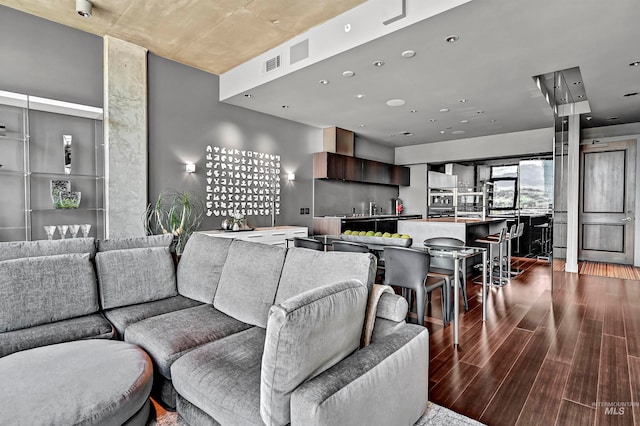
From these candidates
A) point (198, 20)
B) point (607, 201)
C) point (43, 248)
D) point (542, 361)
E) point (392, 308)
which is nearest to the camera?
point (392, 308)

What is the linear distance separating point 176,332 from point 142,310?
1.95ft

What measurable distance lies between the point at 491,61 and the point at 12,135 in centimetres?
528

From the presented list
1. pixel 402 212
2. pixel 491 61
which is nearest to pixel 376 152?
pixel 402 212

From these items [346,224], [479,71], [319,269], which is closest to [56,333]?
[319,269]

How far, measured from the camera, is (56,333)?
1.99 meters

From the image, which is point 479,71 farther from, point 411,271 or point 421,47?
point 411,271

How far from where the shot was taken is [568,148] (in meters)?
5.53

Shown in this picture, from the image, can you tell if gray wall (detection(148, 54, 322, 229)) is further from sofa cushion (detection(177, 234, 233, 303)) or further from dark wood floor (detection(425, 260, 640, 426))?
dark wood floor (detection(425, 260, 640, 426))

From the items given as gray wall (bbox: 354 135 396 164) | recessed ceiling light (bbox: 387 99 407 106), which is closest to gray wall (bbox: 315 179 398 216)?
gray wall (bbox: 354 135 396 164)

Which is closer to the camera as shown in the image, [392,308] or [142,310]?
[392,308]

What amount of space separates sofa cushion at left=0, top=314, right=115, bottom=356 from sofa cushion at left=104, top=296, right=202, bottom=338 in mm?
56

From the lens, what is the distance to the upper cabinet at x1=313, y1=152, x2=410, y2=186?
21.8ft

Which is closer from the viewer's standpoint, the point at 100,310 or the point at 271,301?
the point at 271,301

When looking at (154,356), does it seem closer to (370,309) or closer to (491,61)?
(370,309)
